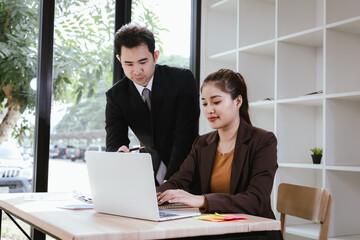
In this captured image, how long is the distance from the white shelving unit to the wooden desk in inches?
54.5

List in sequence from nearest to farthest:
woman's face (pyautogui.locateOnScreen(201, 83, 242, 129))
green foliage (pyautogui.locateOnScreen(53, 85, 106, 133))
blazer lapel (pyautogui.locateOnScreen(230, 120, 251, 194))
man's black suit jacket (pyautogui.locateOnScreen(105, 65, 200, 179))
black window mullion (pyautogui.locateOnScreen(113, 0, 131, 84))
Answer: blazer lapel (pyautogui.locateOnScreen(230, 120, 251, 194))
woman's face (pyautogui.locateOnScreen(201, 83, 242, 129))
man's black suit jacket (pyautogui.locateOnScreen(105, 65, 200, 179))
green foliage (pyautogui.locateOnScreen(53, 85, 106, 133))
black window mullion (pyautogui.locateOnScreen(113, 0, 131, 84))

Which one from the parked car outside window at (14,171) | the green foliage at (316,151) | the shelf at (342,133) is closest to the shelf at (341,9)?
the shelf at (342,133)

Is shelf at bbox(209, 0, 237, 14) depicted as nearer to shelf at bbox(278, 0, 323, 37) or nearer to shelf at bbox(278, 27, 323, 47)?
shelf at bbox(278, 0, 323, 37)

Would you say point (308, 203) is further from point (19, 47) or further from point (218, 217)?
point (19, 47)

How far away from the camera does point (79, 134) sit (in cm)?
308

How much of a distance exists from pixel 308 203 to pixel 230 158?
34 cm

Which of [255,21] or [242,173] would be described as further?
[255,21]

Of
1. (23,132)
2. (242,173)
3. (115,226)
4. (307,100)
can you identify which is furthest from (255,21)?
(115,226)

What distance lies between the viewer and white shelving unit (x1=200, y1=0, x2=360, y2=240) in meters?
2.58

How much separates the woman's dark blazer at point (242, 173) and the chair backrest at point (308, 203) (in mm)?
149

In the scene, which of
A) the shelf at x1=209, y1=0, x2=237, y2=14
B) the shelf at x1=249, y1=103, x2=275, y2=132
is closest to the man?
the shelf at x1=249, y1=103, x2=275, y2=132

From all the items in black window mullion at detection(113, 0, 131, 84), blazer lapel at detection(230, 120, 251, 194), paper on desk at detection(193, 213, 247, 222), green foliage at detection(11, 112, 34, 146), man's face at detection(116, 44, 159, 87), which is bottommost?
paper on desk at detection(193, 213, 247, 222)

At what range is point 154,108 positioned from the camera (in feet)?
7.31

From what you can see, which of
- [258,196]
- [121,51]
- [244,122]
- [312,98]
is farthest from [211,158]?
[312,98]
